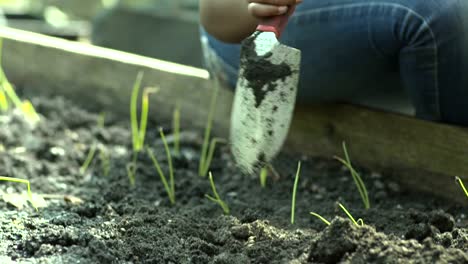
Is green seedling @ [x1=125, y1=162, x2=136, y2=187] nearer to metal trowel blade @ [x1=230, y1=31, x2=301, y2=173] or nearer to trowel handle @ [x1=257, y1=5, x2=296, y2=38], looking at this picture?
metal trowel blade @ [x1=230, y1=31, x2=301, y2=173]

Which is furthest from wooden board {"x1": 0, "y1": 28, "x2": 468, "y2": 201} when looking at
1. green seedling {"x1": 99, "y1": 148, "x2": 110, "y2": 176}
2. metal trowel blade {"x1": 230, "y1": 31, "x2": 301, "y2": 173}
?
metal trowel blade {"x1": 230, "y1": 31, "x2": 301, "y2": 173}

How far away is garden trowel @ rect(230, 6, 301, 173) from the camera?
4.86 feet

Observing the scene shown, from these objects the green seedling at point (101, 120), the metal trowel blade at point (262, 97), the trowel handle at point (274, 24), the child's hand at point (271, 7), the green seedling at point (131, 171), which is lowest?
the green seedling at point (101, 120)

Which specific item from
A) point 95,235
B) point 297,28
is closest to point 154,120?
point 297,28

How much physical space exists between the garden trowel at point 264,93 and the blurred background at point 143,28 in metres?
1.65

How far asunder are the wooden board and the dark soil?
0.18 feet

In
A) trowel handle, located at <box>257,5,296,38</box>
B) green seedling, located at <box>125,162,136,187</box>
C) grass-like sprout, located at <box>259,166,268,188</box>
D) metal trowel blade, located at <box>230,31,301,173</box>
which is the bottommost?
green seedling, located at <box>125,162,136,187</box>

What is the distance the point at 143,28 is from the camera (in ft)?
11.1

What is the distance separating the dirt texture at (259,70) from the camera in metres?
1.48

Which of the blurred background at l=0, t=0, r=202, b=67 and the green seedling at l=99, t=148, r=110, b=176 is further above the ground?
the blurred background at l=0, t=0, r=202, b=67

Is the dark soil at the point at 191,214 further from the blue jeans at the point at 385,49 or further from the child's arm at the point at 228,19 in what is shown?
the child's arm at the point at 228,19

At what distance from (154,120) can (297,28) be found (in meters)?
0.75

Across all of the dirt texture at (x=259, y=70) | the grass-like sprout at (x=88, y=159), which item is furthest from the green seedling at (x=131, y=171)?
the dirt texture at (x=259, y=70)

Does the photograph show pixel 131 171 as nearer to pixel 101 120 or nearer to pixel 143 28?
pixel 101 120
